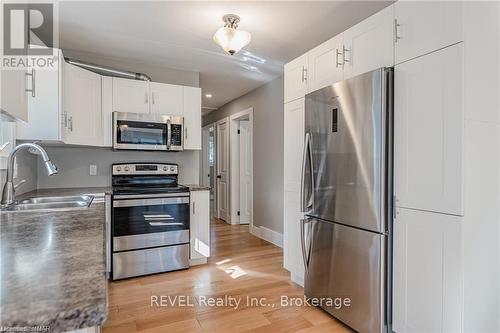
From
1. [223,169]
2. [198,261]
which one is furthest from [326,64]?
[223,169]

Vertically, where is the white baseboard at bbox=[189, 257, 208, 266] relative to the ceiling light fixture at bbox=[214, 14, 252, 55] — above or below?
below

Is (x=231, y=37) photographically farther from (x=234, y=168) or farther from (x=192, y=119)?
(x=234, y=168)

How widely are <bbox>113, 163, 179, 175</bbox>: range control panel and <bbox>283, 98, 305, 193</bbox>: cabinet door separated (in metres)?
1.60

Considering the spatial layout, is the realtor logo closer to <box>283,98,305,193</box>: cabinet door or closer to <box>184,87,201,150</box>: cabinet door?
<box>184,87,201,150</box>: cabinet door

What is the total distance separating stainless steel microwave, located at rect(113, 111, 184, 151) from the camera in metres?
3.24

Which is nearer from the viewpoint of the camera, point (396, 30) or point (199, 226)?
point (396, 30)

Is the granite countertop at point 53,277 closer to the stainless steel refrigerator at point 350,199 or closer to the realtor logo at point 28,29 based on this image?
the realtor logo at point 28,29

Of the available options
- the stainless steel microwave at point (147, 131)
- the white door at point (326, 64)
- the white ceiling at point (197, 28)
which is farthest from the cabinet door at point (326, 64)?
the stainless steel microwave at point (147, 131)

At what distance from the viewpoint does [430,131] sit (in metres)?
1.59

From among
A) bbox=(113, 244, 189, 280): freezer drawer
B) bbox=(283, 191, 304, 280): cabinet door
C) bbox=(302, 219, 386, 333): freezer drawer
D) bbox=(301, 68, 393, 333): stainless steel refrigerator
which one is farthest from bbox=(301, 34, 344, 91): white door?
bbox=(113, 244, 189, 280): freezer drawer

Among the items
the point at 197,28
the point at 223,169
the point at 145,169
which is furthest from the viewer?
the point at 223,169

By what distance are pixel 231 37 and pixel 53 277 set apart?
213 centimetres

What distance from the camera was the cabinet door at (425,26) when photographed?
1.48 meters

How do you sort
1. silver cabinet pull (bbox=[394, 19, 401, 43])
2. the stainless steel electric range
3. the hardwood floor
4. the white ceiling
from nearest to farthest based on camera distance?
1. silver cabinet pull (bbox=[394, 19, 401, 43])
2. the hardwood floor
3. the white ceiling
4. the stainless steel electric range
